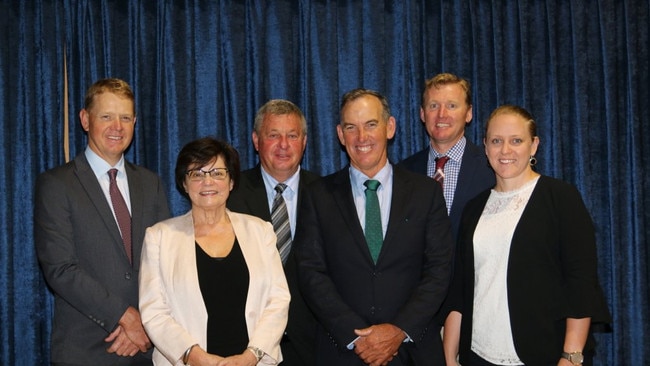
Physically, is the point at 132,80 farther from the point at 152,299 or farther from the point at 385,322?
the point at 385,322

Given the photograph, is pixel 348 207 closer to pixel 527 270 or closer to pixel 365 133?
pixel 365 133

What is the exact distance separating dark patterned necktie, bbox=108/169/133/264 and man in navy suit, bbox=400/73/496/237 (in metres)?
1.59

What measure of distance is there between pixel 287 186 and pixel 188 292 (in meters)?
0.92

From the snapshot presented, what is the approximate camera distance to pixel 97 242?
10.00 feet

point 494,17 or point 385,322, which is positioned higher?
point 494,17

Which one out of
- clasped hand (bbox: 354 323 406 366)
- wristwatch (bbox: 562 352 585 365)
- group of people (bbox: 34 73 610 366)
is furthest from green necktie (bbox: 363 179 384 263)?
wristwatch (bbox: 562 352 585 365)

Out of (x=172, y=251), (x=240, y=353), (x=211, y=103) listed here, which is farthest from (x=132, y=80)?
(x=240, y=353)

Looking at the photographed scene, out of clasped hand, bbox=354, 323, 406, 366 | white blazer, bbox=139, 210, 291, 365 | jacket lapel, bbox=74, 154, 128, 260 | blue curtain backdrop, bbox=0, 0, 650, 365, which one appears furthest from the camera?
blue curtain backdrop, bbox=0, 0, 650, 365

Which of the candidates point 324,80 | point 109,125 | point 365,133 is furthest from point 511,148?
point 109,125

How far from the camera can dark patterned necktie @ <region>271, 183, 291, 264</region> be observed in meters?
3.29

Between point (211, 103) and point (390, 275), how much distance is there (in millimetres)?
1927

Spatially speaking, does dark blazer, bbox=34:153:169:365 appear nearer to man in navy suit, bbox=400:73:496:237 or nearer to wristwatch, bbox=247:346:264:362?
wristwatch, bbox=247:346:264:362

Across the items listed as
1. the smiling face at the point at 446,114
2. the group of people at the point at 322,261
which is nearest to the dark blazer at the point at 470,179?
the smiling face at the point at 446,114

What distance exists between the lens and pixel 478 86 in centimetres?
444
